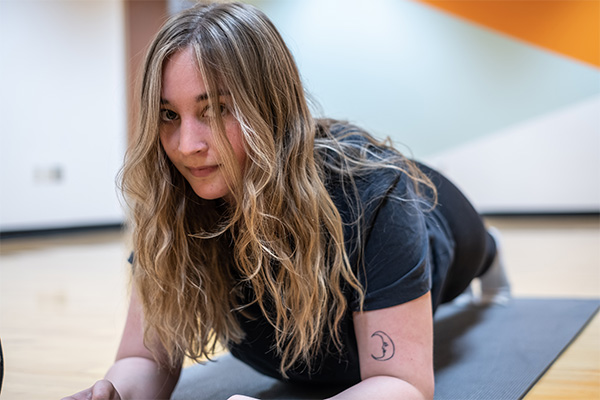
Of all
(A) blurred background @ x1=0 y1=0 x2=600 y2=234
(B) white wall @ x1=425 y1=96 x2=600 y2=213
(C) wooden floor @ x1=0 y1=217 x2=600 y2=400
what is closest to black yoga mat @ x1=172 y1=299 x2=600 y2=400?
(C) wooden floor @ x1=0 y1=217 x2=600 y2=400

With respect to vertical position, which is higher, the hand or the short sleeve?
the short sleeve

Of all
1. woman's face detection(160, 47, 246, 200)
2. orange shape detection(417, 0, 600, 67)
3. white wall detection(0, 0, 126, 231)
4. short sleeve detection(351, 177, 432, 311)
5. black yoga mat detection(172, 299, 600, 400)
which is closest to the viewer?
woman's face detection(160, 47, 246, 200)

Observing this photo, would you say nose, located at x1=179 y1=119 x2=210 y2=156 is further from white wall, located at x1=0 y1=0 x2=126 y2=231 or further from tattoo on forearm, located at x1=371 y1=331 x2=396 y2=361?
white wall, located at x1=0 y1=0 x2=126 y2=231

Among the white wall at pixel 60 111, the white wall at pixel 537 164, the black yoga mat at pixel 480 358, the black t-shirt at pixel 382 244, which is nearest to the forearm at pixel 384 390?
the black t-shirt at pixel 382 244

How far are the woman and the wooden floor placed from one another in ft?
0.74

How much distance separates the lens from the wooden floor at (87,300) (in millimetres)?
1377

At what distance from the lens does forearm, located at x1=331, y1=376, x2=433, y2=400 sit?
0.89 m

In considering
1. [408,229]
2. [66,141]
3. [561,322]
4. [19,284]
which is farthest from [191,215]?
[66,141]

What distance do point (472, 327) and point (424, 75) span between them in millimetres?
4434

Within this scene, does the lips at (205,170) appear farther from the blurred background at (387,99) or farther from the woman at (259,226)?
the blurred background at (387,99)

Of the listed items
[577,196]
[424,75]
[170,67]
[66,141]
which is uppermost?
[170,67]

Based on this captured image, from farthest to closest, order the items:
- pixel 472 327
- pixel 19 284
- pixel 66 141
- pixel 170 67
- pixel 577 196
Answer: pixel 577 196 < pixel 66 141 < pixel 19 284 < pixel 472 327 < pixel 170 67

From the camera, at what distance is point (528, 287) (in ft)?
8.14

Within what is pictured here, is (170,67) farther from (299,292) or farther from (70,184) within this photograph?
(70,184)
